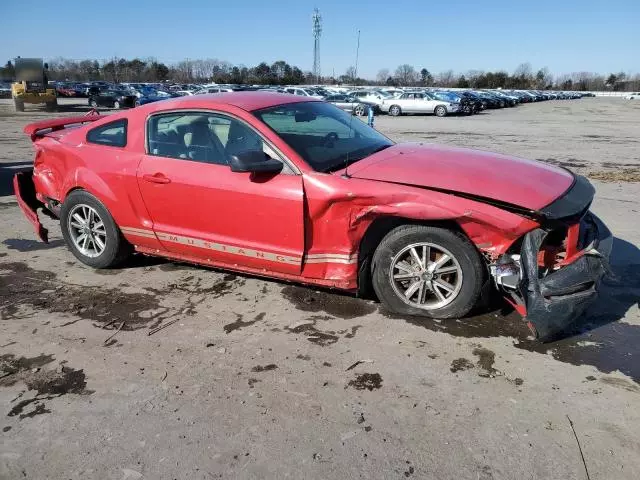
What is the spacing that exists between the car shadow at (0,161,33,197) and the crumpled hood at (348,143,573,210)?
6.79 metres

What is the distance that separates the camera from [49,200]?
5.07 meters

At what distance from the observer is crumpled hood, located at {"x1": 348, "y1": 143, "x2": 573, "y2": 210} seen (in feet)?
11.0

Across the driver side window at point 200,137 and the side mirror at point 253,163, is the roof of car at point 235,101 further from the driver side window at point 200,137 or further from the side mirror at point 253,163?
the side mirror at point 253,163

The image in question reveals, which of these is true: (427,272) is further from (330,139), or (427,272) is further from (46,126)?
(46,126)

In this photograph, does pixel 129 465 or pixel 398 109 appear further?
pixel 398 109

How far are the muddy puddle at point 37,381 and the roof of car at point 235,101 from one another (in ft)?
7.25

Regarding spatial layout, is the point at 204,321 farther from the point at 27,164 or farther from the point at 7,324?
the point at 27,164

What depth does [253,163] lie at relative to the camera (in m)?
3.57

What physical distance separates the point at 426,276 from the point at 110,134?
3.04 metres

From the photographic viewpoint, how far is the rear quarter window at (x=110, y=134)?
442 cm

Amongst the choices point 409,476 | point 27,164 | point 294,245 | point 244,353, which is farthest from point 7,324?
point 27,164

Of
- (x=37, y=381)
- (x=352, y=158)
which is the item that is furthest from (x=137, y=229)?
(x=352, y=158)

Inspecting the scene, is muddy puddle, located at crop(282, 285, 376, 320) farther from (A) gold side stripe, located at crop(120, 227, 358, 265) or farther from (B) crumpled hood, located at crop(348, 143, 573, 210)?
(B) crumpled hood, located at crop(348, 143, 573, 210)

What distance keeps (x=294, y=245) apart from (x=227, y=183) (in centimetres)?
70
